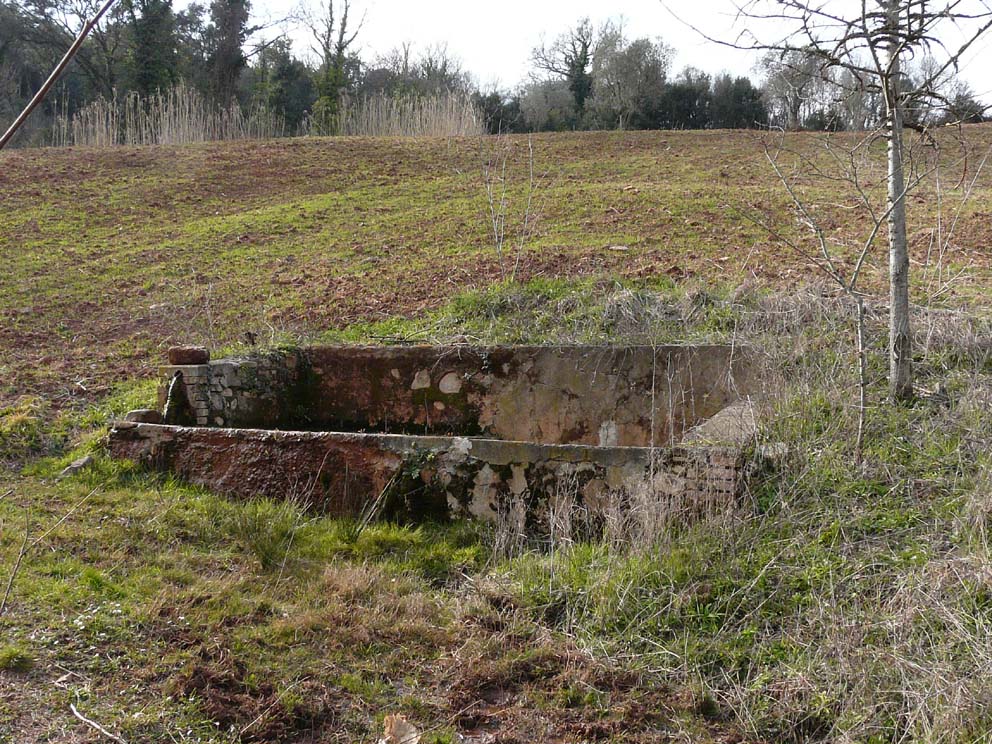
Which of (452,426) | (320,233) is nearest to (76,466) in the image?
(452,426)

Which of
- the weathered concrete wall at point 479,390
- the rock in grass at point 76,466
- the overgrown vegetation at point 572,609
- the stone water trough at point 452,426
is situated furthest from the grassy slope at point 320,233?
the overgrown vegetation at point 572,609

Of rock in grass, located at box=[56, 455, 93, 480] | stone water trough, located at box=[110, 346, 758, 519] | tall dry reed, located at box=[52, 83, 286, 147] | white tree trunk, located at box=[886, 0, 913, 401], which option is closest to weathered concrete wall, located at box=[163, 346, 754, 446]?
stone water trough, located at box=[110, 346, 758, 519]

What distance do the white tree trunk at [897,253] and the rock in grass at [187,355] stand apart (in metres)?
5.20

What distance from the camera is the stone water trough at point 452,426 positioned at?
507cm

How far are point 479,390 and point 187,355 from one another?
2440 mm

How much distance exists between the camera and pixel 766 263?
988 cm

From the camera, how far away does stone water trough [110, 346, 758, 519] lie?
5.07 m

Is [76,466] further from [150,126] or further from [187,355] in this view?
[150,126]

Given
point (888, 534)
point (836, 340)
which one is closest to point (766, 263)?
point (836, 340)

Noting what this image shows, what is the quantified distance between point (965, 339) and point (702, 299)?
8.18 ft

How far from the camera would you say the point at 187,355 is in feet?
22.7

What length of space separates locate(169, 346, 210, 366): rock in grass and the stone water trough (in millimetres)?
10

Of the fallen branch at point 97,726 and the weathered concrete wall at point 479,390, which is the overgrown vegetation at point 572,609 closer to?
the fallen branch at point 97,726

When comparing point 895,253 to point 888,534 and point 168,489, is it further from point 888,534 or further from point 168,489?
point 168,489
